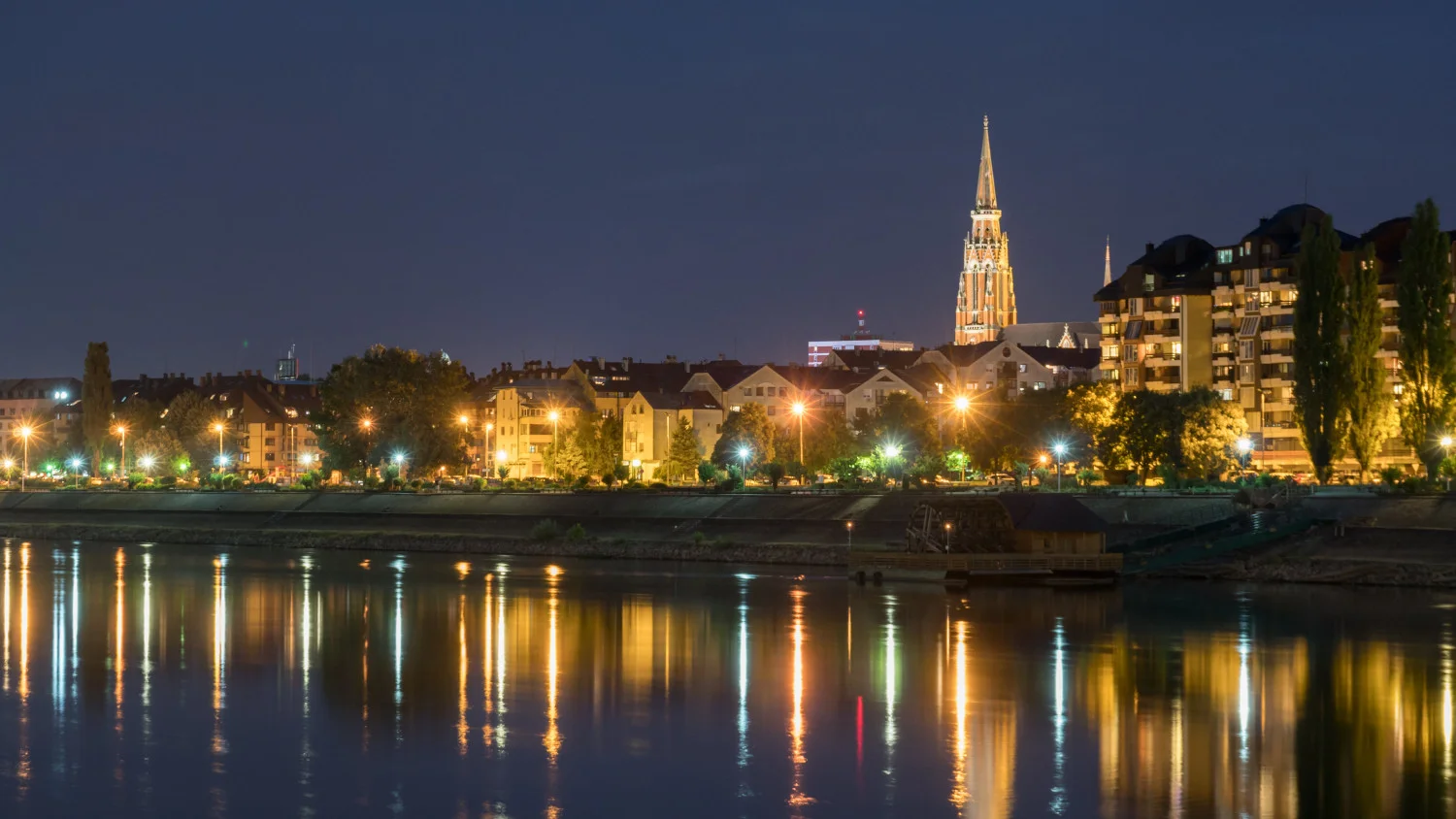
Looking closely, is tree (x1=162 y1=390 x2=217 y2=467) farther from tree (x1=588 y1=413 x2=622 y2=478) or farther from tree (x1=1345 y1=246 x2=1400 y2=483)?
tree (x1=1345 y1=246 x2=1400 y2=483)

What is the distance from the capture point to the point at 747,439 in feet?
428

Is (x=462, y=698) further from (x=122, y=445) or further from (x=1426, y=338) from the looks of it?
(x=122, y=445)

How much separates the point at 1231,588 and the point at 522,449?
4065 inches

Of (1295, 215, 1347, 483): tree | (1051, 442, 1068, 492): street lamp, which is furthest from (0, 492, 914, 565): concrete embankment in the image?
(1295, 215, 1347, 483): tree

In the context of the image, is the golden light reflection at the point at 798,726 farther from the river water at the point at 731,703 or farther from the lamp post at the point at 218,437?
the lamp post at the point at 218,437

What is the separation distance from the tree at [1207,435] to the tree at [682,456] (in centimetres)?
4404

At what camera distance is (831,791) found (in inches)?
1136

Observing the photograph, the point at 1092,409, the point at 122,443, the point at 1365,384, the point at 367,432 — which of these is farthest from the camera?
the point at 122,443

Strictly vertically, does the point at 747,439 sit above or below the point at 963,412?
below

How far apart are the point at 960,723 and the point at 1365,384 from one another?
5425cm

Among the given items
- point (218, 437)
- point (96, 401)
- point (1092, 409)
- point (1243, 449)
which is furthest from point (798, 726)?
point (218, 437)

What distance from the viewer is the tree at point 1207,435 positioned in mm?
94562

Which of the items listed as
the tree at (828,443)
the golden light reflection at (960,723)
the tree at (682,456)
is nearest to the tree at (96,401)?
the tree at (682,456)

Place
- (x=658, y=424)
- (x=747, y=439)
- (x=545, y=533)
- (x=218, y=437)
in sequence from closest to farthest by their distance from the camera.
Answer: (x=545, y=533) → (x=747, y=439) → (x=658, y=424) → (x=218, y=437)
